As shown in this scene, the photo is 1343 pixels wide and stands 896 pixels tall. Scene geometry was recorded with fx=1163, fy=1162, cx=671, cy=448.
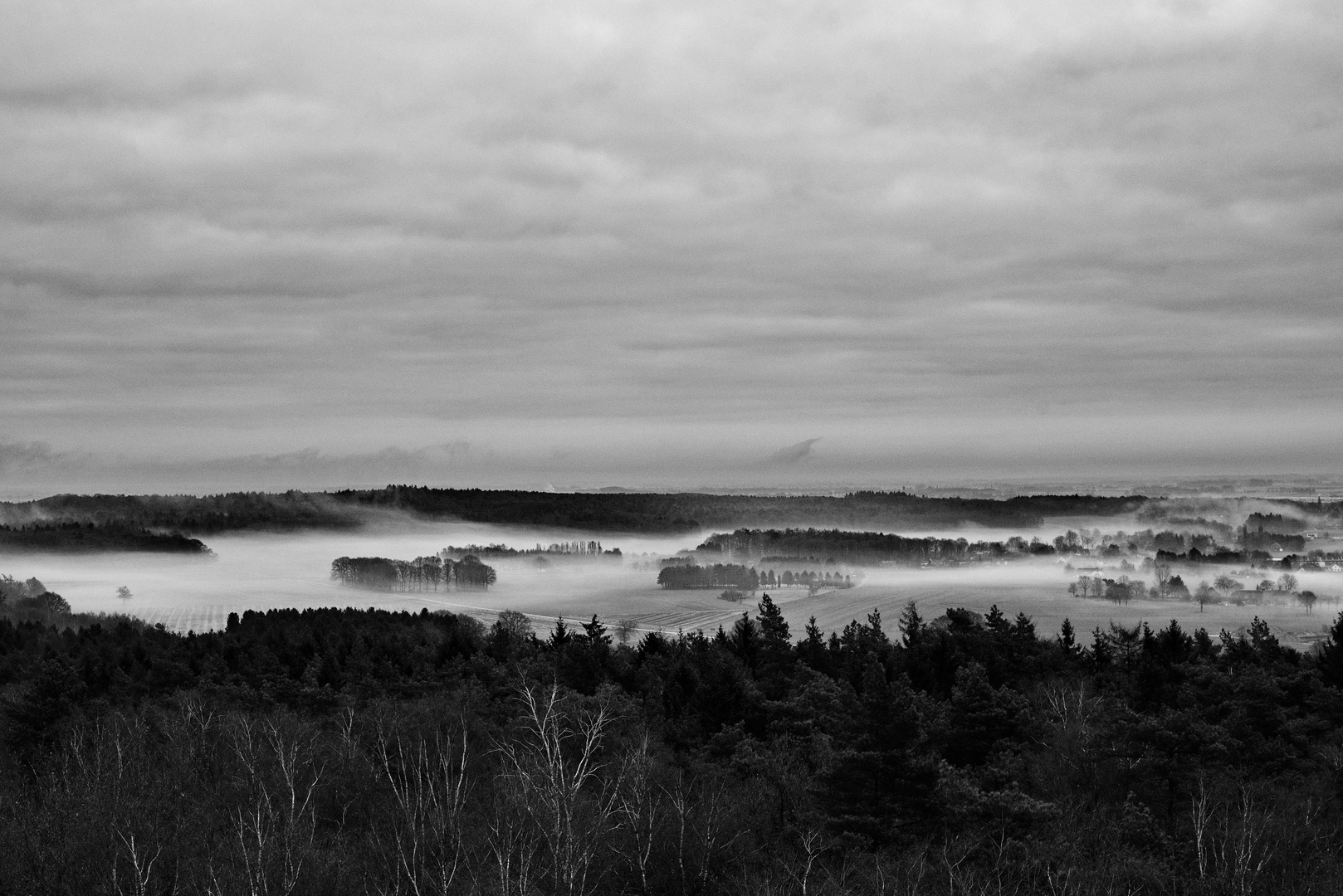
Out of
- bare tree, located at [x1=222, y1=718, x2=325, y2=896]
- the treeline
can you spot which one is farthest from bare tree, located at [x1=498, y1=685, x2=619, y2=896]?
bare tree, located at [x1=222, y1=718, x2=325, y2=896]

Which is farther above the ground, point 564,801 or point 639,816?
point 564,801

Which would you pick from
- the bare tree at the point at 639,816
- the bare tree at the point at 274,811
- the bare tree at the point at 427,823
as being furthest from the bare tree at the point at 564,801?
the bare tree at the point at 274,811

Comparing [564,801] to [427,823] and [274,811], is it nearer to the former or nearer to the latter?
[427,823]

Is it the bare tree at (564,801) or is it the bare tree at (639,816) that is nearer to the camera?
the bare tree at (564,801)

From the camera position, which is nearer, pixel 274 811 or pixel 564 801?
pixel 564 801

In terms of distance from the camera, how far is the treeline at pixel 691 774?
41.2 metres

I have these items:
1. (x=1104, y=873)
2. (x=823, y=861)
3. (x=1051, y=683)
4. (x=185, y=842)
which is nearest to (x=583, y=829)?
(x=823, y=861)

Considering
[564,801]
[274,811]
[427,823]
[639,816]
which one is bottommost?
[427,823]

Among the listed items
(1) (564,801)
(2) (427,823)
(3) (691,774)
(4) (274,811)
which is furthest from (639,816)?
(3) (691,774)

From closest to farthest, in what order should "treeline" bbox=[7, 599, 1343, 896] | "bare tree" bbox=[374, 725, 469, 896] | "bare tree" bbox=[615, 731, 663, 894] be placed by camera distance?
"bare tree" bbox=[374, 725, 469, 896] < "bare tree" bbox=[615, 731, 663, 894] < "treeline" bbox=[7, 599, 1343, 896]

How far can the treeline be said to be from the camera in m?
41.2

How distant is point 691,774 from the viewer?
65.3m

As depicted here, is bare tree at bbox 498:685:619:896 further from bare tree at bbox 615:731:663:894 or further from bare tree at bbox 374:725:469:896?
bare tree at bbox 374:725:469:896

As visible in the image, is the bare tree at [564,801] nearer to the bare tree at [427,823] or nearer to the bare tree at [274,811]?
the bare tree at [427,823]
